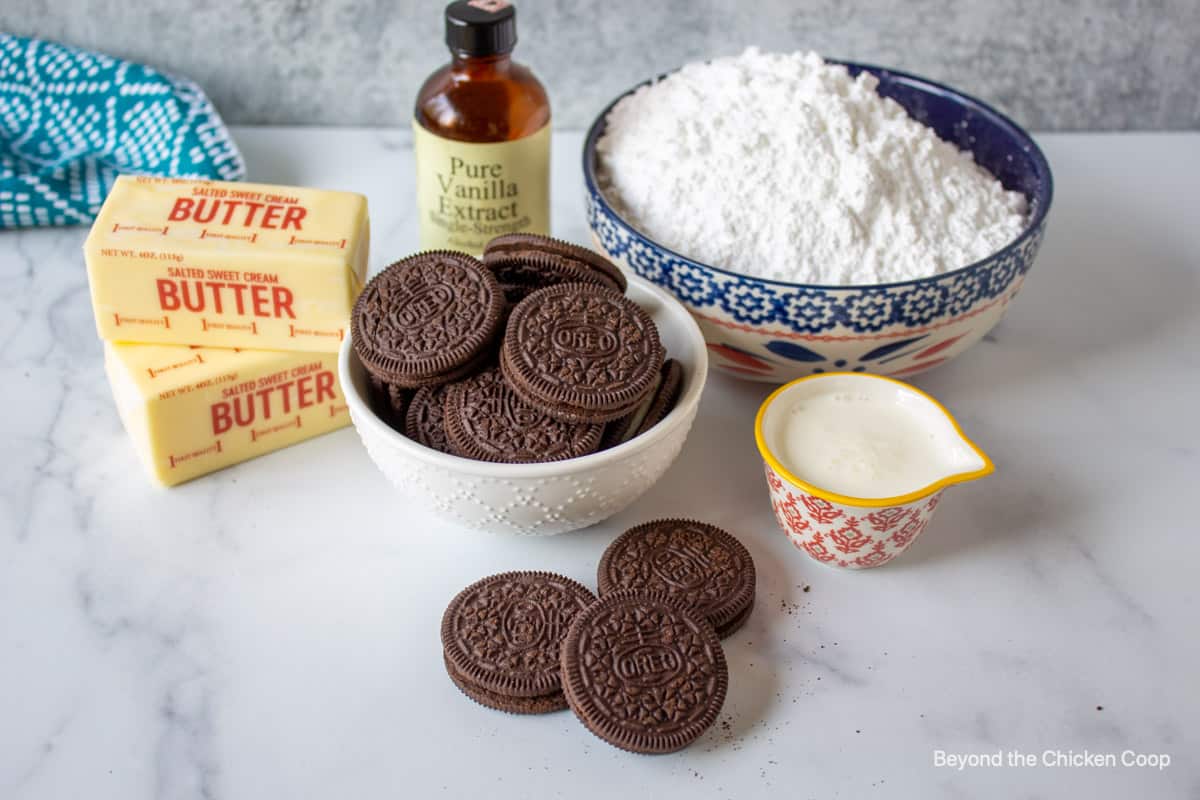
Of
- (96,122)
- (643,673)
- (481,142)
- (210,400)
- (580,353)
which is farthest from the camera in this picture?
(96,122)

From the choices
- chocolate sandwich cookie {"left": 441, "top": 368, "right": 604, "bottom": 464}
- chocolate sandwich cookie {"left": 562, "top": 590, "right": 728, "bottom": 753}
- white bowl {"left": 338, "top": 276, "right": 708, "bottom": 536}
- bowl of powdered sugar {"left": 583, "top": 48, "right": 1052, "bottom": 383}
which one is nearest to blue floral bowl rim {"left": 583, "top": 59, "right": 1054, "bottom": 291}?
bowl of powdered sugar {"left": 583, "top": 48, "right": 1052, "bottom": 383}

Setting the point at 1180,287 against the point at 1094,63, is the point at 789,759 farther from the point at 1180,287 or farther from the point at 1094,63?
the point at 1094,63

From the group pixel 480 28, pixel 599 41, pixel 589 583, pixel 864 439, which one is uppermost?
pixel 480 28

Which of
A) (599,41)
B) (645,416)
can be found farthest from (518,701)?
(599,41)

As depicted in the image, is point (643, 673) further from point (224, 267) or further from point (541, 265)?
point (224, 267)

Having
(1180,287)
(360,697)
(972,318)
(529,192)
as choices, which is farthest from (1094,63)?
(360,697)

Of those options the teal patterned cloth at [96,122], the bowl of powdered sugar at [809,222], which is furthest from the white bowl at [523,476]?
the teal patterned cloth at [96,122]

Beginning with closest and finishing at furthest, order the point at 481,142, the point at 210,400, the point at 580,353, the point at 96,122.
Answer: the point at 580,353 < the point at 210,400 < the point at 481,142 < the point at 96,122
